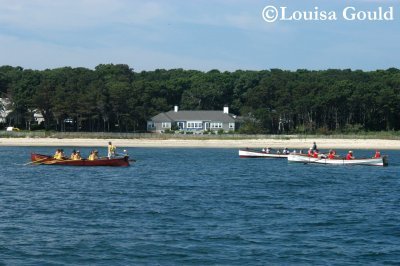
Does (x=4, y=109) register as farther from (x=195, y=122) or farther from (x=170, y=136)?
(x=170, y=136)

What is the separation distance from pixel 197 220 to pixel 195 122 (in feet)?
307

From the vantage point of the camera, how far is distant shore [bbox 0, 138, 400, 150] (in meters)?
89.9

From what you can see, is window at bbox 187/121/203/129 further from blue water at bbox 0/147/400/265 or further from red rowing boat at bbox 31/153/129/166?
blue water at bbox 0/147/400/265

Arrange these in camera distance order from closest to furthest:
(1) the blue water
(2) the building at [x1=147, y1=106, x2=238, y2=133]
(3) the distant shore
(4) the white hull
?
(1) the blue water, (4) the white hull, (3) the distant shore, (2) the building at [x1=147, y1=106, x2=238, y2=133]

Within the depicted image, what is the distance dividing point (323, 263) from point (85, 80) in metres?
115

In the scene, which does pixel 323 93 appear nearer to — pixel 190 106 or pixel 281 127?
pixel 281 127

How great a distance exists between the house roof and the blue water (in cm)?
7270

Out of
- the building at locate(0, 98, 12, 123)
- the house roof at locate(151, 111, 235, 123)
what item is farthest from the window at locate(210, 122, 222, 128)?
the building at locate(0, 98, 12, 123)

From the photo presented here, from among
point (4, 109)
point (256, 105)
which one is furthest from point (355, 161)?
point (4, 109)

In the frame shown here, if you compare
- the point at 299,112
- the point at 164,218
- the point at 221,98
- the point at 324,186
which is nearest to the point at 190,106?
the point at 221,98

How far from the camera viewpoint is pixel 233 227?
2536 centimetres

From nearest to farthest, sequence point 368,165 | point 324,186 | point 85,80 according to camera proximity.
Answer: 1. point 324,186
2. point 368,165
3. point 85,80

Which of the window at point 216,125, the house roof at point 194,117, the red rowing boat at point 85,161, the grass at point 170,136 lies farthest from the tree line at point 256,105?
the red rowing boat at point 85,161

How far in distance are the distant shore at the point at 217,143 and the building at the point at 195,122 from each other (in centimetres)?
2077
